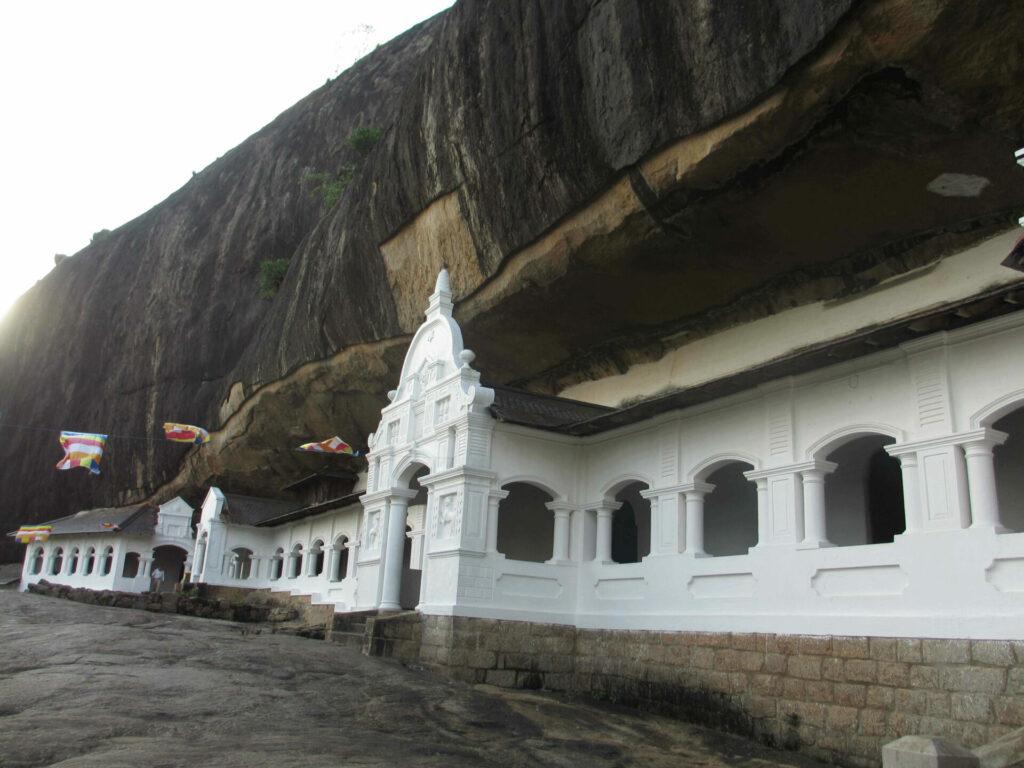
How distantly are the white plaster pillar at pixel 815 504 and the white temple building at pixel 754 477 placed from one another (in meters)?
0.03

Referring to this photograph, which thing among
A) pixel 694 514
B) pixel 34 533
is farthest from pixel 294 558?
pixel 694 514

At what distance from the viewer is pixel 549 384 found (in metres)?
21.3

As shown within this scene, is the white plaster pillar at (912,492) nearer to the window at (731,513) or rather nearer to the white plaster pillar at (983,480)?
the white plaster pillar at (983,480)

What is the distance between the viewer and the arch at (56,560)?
40469 mm

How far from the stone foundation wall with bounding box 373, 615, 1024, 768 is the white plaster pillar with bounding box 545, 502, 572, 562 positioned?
142cm

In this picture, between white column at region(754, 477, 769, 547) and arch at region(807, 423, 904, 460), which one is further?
white column at region(754, 477, 769, 547)

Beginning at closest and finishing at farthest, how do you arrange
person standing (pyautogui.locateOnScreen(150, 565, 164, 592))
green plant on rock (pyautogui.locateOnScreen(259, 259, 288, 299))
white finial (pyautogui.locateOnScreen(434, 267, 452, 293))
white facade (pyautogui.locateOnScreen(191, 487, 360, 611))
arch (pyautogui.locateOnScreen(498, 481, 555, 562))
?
arch (pyautogui.locateOnScreen(498, 481, 555, 562))
white finial (pyautogui.locateOnScreen(434, 267, 452, 293))
white facade (pyautogui.locateOnScreen(191, 487, 360, 611))
green plant on rock (pyautogui.locateOnScreen(259, 259, 288, 299))
person standing (pyautogui.locateOnScreen(150, 565, 164, 592))

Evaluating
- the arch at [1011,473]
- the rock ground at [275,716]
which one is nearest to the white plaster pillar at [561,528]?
the rock ground at [275,716]

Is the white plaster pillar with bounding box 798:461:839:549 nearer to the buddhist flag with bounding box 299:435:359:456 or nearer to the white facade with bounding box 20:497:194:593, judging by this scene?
the buddhist flag with bounding box 299:435:359:456

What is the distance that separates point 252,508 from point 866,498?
26.4 m

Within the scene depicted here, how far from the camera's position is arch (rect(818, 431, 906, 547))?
12.8 m

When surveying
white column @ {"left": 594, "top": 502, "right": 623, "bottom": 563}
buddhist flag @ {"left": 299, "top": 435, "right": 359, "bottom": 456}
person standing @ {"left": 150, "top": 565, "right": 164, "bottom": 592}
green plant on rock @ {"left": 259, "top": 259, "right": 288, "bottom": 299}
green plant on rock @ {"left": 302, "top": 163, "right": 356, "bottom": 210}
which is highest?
green plant on rock @ {"left": 302, "top": 163, "right": 356, "bottom": 210}

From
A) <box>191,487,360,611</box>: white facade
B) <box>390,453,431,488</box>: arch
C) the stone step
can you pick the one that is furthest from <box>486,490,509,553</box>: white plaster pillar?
<box>191,487,360,611</box>: white facade

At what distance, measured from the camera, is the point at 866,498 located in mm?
12875
